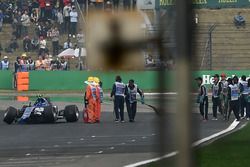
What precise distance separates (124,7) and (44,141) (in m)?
14.8

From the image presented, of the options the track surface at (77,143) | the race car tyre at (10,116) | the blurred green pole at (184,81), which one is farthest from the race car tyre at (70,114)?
the blurred green pole at (184,81)

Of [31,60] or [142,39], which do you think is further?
[31,60]

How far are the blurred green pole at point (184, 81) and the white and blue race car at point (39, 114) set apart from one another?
2041cm

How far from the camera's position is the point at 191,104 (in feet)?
7.38

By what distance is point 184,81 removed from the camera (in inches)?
88.6

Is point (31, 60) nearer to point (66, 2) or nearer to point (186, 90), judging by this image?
point (66, 2)

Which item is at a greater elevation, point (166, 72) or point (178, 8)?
point (178, 8)

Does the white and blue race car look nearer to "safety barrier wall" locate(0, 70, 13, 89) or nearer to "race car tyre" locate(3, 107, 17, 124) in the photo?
"race car tyre" locate(3, 107, 17, 124)

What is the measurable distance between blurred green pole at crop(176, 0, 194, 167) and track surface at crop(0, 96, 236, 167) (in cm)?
758

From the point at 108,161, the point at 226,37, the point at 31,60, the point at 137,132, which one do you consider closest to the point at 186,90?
the point at 108,161

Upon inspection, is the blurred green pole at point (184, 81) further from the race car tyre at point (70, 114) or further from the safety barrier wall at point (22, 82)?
the safety barrier wall at point (22, 82)

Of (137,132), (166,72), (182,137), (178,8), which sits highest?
(178,8)

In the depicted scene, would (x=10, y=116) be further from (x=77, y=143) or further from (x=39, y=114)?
(x=77, y=143)

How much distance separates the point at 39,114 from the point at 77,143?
567 centimetres
